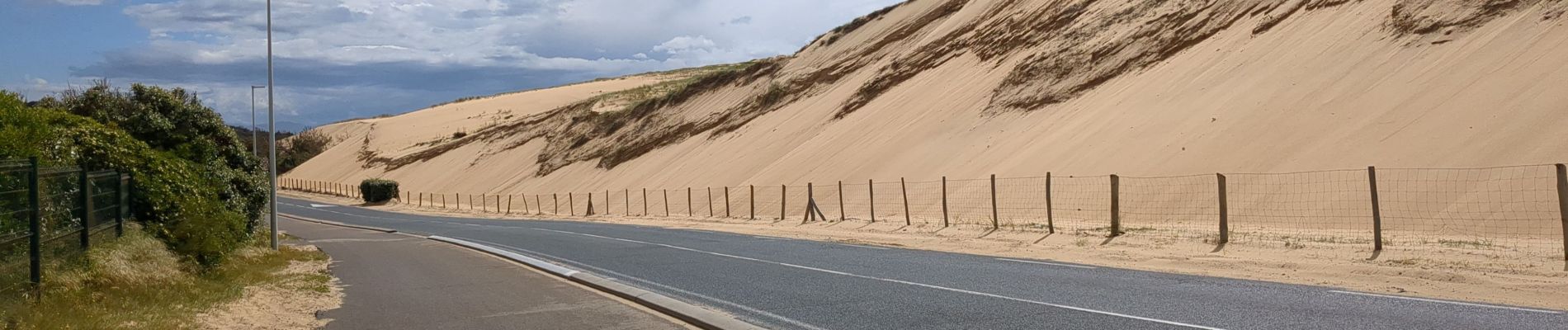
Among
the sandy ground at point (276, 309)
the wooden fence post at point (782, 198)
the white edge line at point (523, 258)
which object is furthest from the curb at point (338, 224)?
the sandy ground at point (276, 309)

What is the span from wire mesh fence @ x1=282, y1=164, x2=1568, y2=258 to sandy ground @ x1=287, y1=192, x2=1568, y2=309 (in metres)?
0.57

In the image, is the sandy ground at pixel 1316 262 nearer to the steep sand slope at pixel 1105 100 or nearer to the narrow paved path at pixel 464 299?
the steep sand slope at pixel 1105 100

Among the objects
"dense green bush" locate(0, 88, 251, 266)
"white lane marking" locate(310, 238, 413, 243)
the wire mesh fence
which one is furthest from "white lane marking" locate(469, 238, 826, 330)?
"white lane marking" locate(310, 238, 413, 243)

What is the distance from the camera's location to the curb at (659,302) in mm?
10008

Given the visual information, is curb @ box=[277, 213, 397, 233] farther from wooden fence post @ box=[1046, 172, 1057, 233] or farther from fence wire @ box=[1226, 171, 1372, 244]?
fence wire @ box=[1226, 171, 1372, 244]

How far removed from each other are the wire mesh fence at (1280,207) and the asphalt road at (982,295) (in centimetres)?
456

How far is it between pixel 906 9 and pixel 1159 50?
2883cm

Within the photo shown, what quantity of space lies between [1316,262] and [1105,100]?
19.8m

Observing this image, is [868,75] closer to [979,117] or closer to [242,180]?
[979,117]

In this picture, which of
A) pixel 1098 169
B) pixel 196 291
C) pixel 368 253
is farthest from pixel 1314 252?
pixel 368 253

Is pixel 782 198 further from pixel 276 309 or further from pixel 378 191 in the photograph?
pixel 378 191

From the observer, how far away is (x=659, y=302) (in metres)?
11.5

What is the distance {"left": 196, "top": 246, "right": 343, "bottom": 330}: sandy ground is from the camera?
10.7 meters

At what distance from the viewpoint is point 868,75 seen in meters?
53.2
